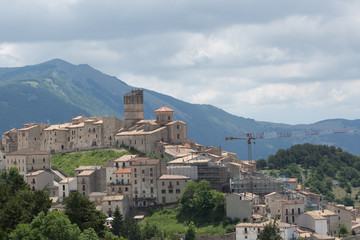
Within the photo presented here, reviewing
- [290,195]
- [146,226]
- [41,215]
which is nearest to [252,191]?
[290,195]

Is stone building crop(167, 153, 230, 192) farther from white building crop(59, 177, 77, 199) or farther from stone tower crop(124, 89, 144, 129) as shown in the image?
stone tower crop(124, 89, 144, 129)

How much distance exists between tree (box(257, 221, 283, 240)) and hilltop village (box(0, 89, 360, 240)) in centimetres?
173

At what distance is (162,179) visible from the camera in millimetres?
110125

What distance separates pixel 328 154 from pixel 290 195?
233 feet

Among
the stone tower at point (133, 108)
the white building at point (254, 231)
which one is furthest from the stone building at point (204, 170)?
the stone tower at point (133, 108)

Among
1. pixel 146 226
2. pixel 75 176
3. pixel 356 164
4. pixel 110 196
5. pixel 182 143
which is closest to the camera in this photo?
pixel 146 226

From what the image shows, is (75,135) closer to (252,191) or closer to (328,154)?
(252,191)

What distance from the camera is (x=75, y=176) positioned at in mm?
116688

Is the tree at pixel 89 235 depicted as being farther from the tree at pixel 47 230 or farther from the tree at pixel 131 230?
the tree at pixel 131 230

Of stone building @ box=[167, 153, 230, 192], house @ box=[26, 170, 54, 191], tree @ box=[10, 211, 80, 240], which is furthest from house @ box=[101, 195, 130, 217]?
tree @ box=[10, 211, 80, 240]

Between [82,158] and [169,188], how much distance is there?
26326 millimetres

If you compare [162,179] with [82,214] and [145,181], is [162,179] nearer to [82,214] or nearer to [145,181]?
[145,181]

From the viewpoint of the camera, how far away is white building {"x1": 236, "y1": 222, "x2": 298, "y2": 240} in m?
96.1

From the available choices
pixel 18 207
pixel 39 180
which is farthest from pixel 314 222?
pixel 39 180
